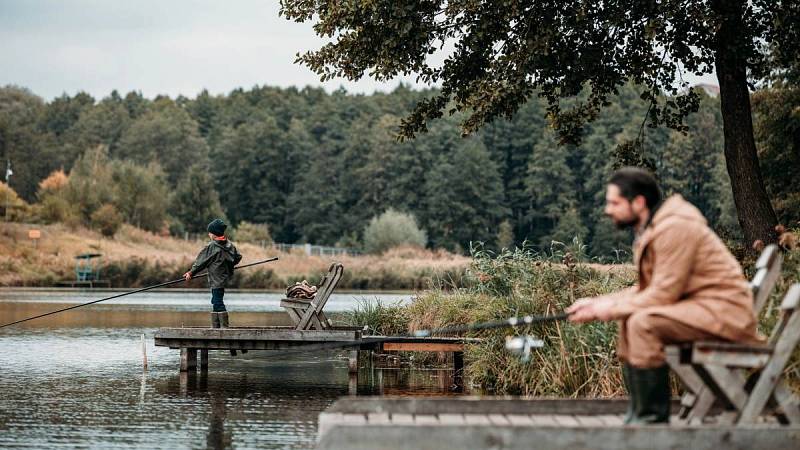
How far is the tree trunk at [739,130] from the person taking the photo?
16.4 meters

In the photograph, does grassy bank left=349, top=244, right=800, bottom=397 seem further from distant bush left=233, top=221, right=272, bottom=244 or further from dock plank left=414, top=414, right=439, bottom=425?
distant bush left=233, top=221, right=272, bottom=244

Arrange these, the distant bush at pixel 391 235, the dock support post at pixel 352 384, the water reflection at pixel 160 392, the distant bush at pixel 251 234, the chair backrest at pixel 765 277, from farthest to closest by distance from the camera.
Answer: the distant bush at pixel 251 234 < the distant bush at pixel 391 235 < the dock support post at pixel 352 384 < the water reflection at pixel 160 392 < the chair backrest at pixel 765 277

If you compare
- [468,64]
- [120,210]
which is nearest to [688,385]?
[468,64]

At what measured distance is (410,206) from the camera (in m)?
106

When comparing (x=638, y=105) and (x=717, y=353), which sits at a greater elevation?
(x=638, y=105)

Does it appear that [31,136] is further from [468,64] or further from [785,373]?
[785,373]

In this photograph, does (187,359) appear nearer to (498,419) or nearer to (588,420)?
(498,419)

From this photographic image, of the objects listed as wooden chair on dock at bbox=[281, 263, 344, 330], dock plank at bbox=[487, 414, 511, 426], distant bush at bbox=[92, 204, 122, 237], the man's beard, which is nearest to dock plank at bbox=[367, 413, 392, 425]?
dock plank at bbox=[487, 414, 511, 426]

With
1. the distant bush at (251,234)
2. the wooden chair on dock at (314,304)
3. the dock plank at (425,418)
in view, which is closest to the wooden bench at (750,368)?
the dock plank at (425,418)

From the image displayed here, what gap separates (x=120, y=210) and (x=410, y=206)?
→ 35.3 meters

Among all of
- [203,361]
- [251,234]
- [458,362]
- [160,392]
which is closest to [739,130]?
[458,362]

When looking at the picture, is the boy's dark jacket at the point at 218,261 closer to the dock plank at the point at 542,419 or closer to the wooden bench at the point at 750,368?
the dock plank at the point at 542,419

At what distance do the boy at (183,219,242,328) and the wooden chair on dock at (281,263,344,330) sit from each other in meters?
1.29

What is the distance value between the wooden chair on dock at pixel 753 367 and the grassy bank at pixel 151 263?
42.5 metres
